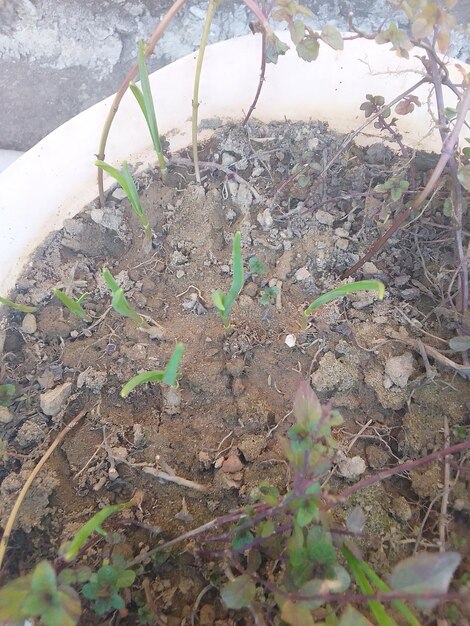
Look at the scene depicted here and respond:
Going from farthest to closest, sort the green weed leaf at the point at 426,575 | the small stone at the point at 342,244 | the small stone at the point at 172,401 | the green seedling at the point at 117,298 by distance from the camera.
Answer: the small stone at the point at 342,244 < the small stone at the point at 172,401 < the green seedling at the point at 117,298 < the green weed leaf at the point at 426,575

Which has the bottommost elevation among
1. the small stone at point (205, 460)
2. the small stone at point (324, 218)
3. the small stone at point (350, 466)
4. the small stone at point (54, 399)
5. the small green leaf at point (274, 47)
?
the small stone at point (350, 466)

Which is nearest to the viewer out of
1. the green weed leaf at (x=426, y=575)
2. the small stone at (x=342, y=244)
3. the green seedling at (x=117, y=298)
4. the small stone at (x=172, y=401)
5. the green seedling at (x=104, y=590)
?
the green weed leaf at (x=426, y=575)

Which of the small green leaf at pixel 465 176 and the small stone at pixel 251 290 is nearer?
the small green leaf at pixel 465 176

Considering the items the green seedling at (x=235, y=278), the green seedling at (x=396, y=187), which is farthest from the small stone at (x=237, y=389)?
the green seedling at (x=396, y=187)

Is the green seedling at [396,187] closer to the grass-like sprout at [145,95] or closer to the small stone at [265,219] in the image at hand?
the small stone at [265,219]

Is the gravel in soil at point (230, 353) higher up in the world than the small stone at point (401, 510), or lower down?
higher up

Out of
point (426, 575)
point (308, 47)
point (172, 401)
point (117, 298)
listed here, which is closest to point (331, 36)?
point (308, 47)

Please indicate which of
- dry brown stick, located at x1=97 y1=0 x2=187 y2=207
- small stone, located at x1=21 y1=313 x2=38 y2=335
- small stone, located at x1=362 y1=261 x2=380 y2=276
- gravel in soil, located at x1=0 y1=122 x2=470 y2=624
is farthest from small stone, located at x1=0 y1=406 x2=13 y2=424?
small stone, located at x1=362 y1=261 x2=380 y2=276

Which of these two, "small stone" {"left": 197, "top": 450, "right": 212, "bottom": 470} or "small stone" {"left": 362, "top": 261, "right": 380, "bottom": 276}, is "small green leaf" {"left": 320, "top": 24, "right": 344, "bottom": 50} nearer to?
"small stone" {"left": 362, "top": 261, "right": 380, "bottom": 276}
